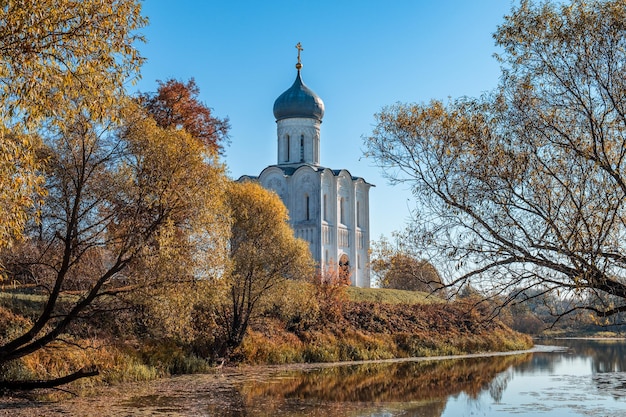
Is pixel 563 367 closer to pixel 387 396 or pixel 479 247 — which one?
pixel 387 396

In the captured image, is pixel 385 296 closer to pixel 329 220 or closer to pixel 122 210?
pixel 329 220

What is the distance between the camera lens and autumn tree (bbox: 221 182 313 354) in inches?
897

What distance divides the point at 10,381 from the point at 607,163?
36.6 ft

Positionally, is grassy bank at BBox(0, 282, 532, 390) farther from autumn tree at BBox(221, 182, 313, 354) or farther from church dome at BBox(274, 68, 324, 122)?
church dome at BBox(274, 68, 324, 122)

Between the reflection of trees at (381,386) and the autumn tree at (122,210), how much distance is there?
3.59 metres

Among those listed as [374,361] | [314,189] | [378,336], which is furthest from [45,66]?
[314,189]

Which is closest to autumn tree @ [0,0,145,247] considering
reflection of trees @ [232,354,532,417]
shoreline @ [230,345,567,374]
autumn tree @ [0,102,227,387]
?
autumn tree @ [0,102,227,387]

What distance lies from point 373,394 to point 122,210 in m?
7.27

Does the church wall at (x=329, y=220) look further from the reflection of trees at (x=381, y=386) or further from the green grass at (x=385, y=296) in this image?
the reflection of trees at (x=381, y=386)

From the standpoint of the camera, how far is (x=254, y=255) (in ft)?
74.6

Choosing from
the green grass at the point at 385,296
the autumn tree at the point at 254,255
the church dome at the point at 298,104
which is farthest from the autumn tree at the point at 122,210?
the church dome at the point at 298,104

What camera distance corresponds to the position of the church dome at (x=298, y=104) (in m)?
46.5

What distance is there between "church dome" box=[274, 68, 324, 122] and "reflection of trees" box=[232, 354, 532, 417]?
23976mm

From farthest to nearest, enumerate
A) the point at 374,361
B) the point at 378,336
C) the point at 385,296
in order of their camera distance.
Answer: the point at 385,296 < the point at 378,336 < the point at 374,361
